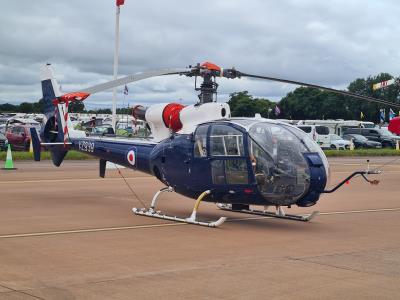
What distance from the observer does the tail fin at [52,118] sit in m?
17.9

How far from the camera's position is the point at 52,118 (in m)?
18.2

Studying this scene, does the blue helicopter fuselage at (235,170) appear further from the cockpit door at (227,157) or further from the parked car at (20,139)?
the parked car at (20,139)

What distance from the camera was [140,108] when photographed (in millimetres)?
14938

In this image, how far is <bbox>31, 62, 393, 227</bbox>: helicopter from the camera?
1176cm

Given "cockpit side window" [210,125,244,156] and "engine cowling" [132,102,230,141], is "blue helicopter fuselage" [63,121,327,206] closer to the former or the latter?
"cockpit side window" [210,125,244,156]

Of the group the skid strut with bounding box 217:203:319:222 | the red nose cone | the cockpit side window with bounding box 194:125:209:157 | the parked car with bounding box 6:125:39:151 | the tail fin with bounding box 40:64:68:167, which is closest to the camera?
the cockpit side window with bounding box 194:125:209:157

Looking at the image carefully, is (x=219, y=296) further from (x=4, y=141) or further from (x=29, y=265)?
(x=4, y=141)

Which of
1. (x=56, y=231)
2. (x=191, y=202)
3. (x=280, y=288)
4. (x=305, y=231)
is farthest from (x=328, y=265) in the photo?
(x=191, y=202)

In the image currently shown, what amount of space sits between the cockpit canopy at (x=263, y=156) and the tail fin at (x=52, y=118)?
6685 mm

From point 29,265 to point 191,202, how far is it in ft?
28.6

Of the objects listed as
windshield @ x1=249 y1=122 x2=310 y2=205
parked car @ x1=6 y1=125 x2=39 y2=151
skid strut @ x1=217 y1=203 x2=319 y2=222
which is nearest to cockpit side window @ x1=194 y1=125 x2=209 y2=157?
windshield @ x1=249 y1=122 x2=310 y2=205

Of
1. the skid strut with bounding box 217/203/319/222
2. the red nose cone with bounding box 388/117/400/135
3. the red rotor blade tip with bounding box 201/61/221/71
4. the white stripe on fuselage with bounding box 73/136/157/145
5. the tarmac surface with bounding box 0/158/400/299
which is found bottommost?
the tarmac surface with bounding box 0/158/400/299

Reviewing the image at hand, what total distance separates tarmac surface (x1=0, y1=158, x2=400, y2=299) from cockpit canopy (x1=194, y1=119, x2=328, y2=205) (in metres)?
0.91

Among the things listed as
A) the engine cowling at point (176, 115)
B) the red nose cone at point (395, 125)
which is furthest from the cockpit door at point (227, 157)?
the red nose cone at point (395, 125)
